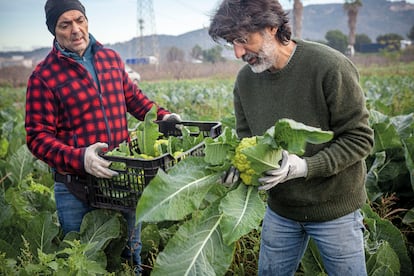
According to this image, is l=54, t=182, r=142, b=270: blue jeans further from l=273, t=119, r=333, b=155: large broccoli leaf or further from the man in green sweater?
l=273, t=119, r=333, b=155: large broccoli leaf

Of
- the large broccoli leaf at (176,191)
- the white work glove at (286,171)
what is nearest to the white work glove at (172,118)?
the large broccoli leaf at (176,191)

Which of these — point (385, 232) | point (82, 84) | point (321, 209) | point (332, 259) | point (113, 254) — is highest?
point (82, 84)

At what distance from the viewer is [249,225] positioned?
1591 mm

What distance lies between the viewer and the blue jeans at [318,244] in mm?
1846

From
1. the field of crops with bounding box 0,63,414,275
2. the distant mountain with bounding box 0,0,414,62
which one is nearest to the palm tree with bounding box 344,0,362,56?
the distant mountain with bounding box 0,0,414,62

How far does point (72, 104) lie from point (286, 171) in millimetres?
1393

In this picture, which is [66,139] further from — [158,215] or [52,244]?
[158,215]

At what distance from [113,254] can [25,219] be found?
33.1 inches

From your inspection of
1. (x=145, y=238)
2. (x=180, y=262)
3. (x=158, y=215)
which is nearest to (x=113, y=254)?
(x=145, y=238)

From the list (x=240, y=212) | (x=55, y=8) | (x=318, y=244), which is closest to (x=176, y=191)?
(x=240, y=212)

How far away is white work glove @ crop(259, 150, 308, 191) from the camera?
159cm

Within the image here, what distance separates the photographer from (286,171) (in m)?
1.60

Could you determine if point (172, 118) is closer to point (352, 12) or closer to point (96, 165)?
point (96, 165)

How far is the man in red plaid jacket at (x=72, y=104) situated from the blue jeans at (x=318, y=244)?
2.83ft
